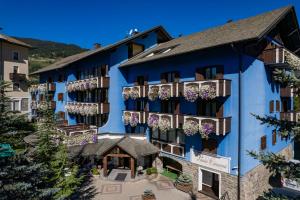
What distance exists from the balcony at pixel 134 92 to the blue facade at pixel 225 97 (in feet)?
3.68

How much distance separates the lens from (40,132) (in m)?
13.4

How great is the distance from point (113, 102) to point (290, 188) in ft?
59.0

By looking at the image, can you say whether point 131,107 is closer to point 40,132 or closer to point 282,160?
point 40,132

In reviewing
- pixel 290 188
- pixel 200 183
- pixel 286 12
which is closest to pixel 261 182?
pixel 290 188

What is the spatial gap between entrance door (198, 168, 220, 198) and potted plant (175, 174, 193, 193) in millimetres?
801

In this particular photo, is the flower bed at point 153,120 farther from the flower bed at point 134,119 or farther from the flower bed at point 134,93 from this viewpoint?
the flower bed at point 134,93

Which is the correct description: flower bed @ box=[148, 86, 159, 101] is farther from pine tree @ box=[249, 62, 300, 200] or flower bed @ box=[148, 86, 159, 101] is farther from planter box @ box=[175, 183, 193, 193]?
pine tree @ box=[249, 62, 300, 200]

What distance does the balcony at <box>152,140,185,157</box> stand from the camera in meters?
20.0

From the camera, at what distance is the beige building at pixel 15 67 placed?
3638 centimetres

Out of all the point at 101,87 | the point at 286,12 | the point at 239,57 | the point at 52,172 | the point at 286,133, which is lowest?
the point at 52,172

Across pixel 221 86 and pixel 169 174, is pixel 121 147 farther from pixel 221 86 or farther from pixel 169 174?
pixel 221 86

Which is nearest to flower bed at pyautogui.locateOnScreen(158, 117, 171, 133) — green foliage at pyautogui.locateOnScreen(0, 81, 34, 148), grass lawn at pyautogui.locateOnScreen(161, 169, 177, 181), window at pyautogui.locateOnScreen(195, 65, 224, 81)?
window at pyautogui.locateOnScreen(195, 65, 224, 81)

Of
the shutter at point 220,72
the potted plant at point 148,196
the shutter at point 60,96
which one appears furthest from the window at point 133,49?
the potted plant at point 148,196

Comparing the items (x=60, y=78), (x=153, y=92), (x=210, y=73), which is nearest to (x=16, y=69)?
(x=60, y=78)
